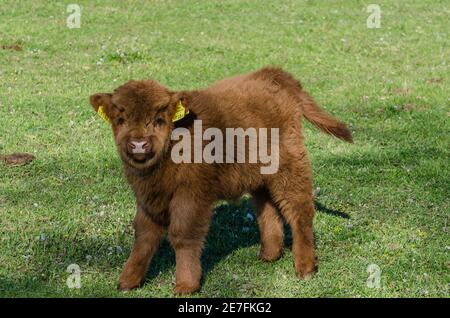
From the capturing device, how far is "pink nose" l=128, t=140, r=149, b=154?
Answer: 19.7ft

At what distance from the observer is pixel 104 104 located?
20.4 feet

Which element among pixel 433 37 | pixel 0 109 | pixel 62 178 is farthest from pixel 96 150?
pixel 433 37

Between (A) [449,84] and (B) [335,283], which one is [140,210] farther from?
(A) [449,84]

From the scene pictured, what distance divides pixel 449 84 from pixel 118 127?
8.91 m

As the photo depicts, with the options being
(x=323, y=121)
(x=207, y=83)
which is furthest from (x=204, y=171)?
(x=207, y=83)

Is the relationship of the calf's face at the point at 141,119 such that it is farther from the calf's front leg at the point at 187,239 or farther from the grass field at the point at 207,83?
the grass field at the point at 207,83

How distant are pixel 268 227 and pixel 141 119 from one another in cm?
191

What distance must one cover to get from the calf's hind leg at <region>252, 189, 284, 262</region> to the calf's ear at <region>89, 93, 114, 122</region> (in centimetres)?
177

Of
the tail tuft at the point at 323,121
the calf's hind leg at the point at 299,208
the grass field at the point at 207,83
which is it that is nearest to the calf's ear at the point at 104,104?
the grass field at the point at 207,83

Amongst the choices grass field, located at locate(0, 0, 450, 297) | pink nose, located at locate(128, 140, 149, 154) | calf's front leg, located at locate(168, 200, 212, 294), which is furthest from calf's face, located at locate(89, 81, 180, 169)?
grass field, located at locate(0, 0, 450, 297)

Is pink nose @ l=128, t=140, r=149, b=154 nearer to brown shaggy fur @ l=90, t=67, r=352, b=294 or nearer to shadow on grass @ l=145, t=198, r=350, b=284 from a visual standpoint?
brown shaggy fur @ l=90, t=67, r=352, b=294

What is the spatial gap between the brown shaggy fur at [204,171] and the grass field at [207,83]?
11.1 inches

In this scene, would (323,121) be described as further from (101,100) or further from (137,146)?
(101,100)

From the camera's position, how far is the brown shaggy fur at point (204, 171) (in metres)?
6.16
